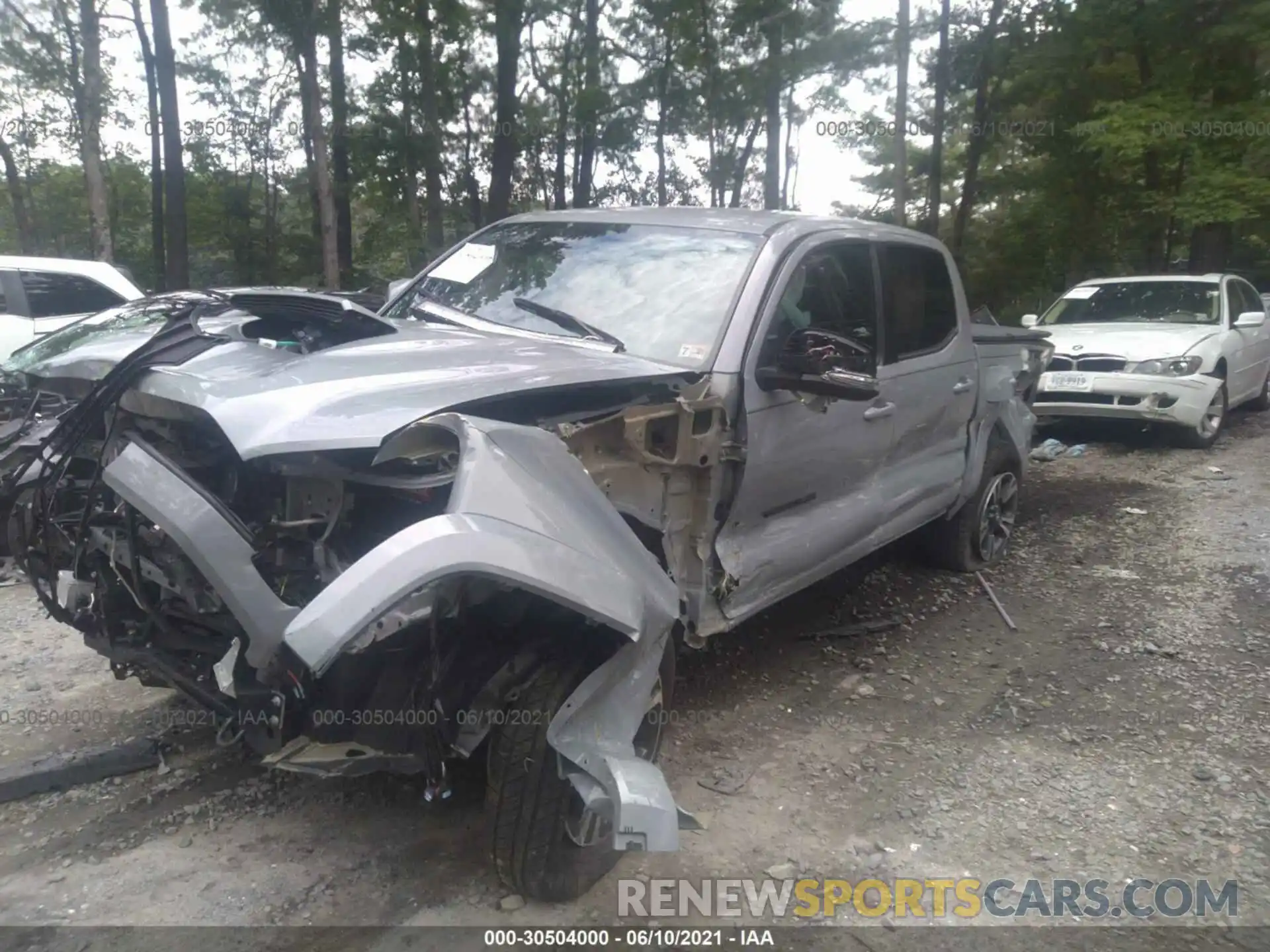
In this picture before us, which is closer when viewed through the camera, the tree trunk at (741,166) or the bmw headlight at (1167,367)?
the bmw headlight at (1167,367)

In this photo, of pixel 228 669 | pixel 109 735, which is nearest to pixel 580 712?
pixel 228 669

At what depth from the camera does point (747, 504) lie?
342cm

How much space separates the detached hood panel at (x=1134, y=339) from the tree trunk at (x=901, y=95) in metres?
8.21

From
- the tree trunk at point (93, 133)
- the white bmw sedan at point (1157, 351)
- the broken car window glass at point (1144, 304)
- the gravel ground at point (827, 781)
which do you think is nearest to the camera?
the gravel ground at point (827, 781)

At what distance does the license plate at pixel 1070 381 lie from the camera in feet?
28.3

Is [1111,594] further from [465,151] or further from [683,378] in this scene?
[465,151]

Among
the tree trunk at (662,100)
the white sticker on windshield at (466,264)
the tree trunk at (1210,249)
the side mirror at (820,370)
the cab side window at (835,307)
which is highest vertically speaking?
the tree trunk at (662,100)

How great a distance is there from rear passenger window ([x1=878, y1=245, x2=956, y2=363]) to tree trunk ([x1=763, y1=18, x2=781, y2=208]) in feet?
44.2

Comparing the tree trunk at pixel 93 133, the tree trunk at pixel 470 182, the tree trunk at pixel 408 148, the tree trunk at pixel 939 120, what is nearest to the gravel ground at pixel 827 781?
the tree trunk at pixel 93 133

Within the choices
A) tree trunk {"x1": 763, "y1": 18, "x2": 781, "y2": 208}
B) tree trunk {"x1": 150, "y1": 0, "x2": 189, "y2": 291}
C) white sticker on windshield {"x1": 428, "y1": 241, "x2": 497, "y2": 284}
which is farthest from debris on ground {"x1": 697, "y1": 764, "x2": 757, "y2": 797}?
tree trunk {"x1": 763, "y1": 18, "x2": 781, "y2": 208}

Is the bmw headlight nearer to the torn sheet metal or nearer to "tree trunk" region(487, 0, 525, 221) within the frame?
the torn sheet metal

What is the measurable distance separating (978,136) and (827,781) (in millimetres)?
17794

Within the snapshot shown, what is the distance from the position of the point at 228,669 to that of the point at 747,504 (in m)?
1.81

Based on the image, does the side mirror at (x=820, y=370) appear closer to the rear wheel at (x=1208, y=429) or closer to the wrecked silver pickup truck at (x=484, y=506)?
the wrecked silver pickup truck at (x=484, y=506)
